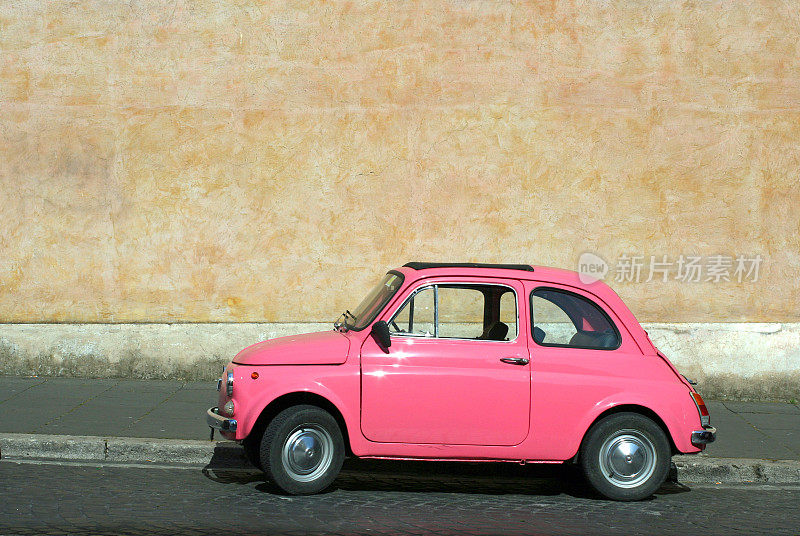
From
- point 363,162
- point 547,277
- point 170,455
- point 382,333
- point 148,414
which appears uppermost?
point 363,162

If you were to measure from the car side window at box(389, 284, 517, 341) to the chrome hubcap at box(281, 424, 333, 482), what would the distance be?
882 mm

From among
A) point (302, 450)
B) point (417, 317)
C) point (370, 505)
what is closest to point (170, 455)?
point (302, 450)

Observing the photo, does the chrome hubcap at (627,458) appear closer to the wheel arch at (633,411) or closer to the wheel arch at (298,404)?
the wheel arch at (633,411)

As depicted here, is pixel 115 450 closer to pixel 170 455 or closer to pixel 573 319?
pixel 170 455

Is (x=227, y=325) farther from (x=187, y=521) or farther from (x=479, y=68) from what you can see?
(x=187, y=521)

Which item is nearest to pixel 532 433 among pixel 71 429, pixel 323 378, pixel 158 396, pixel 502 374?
pixel 502 374

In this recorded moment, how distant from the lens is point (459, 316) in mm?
6953

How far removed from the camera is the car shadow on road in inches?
272

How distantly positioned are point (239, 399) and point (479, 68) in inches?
217

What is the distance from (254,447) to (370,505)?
0.98m

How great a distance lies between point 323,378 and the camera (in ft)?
20.9

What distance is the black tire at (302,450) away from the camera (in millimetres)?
6359

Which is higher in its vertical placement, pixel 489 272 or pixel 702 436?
pixel 489 272

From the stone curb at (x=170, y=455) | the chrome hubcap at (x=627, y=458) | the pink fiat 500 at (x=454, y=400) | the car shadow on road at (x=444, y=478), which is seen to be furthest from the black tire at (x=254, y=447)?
the chrome hubcap at (x=627, y=458)
